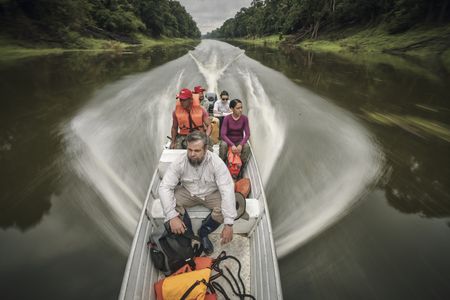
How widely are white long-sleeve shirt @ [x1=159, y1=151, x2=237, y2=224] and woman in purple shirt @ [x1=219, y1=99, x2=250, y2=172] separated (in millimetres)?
2262

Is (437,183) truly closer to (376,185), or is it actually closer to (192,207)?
(376,185)

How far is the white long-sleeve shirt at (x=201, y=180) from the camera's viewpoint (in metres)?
3.53

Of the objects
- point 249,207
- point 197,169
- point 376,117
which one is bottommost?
point 376,117

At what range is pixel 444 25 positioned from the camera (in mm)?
33062

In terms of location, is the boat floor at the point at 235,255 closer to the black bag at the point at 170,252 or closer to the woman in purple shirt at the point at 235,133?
the black bag at the point at 170,252

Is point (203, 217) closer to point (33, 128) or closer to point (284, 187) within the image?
point (284, 187)

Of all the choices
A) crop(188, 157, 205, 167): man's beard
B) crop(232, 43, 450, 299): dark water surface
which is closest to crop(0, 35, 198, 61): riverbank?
crop(188, 157, 205, 167): man's beard

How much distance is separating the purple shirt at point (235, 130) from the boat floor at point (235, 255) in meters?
2.51

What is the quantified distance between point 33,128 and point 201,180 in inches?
348

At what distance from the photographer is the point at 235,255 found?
12.4 feet

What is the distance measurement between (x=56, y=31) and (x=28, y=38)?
493 centimetres

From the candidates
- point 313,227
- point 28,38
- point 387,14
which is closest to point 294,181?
point 313,227

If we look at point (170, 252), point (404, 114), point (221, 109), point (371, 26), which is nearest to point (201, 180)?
point (170, 252)

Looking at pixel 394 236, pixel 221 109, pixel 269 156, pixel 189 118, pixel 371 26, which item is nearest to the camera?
pixel 394 236
